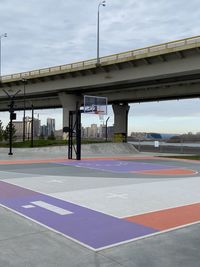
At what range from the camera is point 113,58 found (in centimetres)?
4022

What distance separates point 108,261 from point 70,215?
2957 mm

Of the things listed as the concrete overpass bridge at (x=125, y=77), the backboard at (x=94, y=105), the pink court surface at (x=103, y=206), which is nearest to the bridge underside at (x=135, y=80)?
the concrete overpass bridge at (x=125, y=77)

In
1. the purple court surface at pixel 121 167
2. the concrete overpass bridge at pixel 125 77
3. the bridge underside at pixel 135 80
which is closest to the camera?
the purple court surface at pixel 121 167

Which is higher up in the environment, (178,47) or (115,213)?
(178,47)

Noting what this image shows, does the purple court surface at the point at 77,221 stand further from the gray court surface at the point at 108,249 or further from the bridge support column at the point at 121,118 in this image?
the bridge support column at the point at 121,118

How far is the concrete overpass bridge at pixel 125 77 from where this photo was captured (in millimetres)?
33281

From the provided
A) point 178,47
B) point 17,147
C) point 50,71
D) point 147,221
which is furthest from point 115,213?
point 50,71

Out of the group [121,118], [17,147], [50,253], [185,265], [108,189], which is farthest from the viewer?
[121,118]

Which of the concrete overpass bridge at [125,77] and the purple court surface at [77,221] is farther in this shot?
the concrete overpass bridge at [125,77]

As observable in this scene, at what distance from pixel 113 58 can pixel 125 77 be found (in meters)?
2.77

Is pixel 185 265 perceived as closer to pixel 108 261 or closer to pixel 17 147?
pixel 108 261

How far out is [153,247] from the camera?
18.8 feet

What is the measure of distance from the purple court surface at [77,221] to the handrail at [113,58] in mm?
25700

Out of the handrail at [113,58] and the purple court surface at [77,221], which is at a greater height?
the handrail at [113,58]
